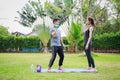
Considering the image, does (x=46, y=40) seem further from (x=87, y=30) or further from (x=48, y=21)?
(x=87, y=30)

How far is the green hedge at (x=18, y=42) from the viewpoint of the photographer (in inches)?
1384

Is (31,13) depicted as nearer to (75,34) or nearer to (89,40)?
(75,34)

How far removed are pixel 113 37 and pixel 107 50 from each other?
2.18 meters

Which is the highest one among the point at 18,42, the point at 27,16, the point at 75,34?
the point at 27,16

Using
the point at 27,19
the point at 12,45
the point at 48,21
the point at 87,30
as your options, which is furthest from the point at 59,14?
the point at 87,30

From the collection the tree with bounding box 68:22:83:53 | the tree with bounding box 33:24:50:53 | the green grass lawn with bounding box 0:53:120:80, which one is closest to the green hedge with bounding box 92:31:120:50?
the tree with bounding box 68:22:83:53

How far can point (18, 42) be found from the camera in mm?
35312

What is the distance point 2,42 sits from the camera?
3525 cm

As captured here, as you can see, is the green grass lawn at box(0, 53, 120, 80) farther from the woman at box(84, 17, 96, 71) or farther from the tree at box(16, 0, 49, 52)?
the tree at box(16, 0, 49, 52)

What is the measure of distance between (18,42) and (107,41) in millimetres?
10846

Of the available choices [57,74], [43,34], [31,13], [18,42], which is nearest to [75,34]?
[43,34]

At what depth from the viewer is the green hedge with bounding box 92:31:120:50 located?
3200 cm

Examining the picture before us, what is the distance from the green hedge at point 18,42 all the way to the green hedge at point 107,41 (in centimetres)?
729

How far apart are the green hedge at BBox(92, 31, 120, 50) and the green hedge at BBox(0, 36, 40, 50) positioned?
729 cm
